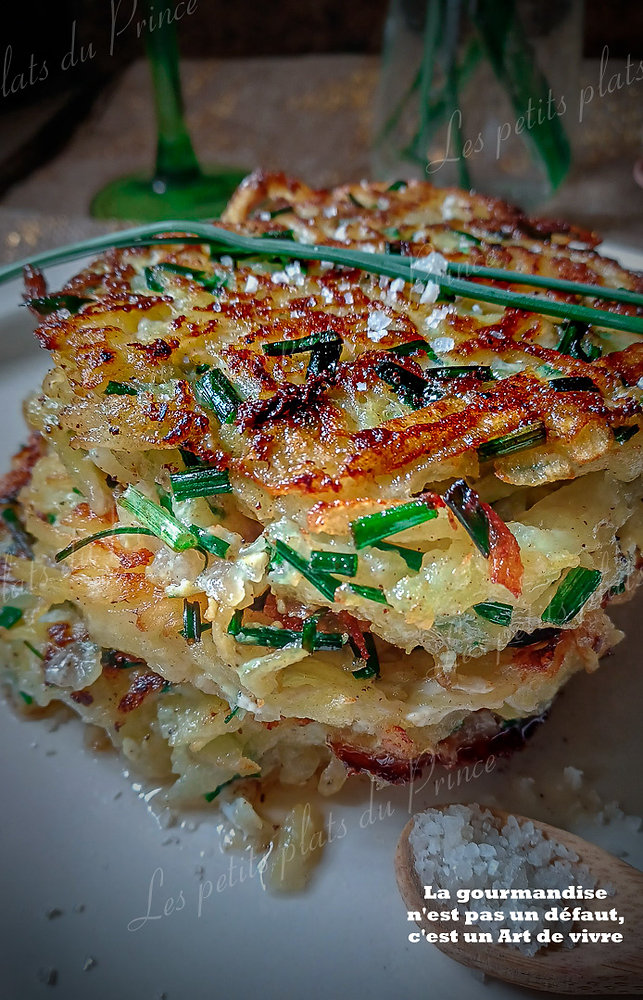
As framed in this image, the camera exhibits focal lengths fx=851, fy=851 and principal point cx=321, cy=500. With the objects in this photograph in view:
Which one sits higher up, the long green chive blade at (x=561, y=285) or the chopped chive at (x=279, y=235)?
the chopped chive at (x=279, y=235)

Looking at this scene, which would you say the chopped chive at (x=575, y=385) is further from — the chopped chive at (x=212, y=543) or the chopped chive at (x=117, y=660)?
the chopped chive at (x=117, y=660)

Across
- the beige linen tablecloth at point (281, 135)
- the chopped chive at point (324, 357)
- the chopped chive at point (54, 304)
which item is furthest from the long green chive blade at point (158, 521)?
the beige linen tablecloth at point (281, 135)

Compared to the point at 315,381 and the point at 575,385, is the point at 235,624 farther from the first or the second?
the point at 575,385

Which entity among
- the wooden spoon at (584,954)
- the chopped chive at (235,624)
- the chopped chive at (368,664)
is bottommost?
the wooden spoon at (584,954)

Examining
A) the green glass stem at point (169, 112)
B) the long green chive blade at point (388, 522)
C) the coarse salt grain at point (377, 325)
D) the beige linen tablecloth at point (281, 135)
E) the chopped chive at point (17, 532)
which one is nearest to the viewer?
the long green chive blade at point (388, 522)

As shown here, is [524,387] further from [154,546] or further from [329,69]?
[329,69]
